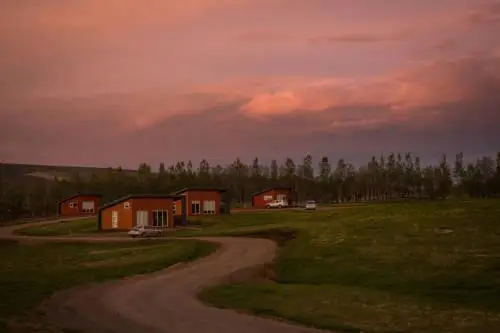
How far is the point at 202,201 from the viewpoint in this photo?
3954 inches

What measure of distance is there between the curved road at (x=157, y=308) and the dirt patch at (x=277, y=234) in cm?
1784

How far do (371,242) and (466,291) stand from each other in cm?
1595

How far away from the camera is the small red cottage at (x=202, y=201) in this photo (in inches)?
3907

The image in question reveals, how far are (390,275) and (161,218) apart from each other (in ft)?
166

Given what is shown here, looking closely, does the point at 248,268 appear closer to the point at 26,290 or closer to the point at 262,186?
the point at 26,290

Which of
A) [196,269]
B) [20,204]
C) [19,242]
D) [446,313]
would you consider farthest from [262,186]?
[446,313]

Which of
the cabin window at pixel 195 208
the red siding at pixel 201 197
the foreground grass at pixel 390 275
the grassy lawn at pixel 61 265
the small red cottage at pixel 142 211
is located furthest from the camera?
the cabin window at pixel 195 208

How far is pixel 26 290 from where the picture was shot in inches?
1244

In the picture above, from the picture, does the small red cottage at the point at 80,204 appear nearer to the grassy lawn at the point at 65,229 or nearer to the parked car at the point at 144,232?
A: the grassy lawn at the point at 65,229

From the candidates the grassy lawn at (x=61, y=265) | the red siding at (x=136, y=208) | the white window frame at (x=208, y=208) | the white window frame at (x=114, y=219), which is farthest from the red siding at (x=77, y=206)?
the grassy lawn at (x=61, y=265)

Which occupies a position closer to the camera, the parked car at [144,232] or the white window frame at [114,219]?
the parked car at [144,232]

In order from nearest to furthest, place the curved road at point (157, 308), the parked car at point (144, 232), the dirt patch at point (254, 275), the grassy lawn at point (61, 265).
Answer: the curved road at point (157, 308) < the grassy lawn at point (61, 265) < the dirt patch at point (254, 275) < the parked car at point (144, 232)

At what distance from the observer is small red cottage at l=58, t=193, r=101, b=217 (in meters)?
127

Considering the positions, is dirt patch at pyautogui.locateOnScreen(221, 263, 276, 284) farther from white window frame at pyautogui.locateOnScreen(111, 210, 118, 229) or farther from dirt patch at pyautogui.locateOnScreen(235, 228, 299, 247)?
white window frame at pyautogui.locateOnScreen(111, 210, 118, 229)
